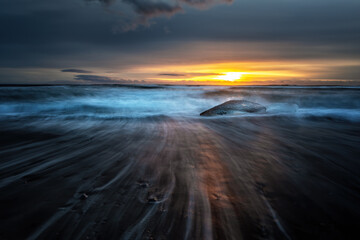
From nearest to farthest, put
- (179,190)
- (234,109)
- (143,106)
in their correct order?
(179,190) < (234,109) < (143,106)

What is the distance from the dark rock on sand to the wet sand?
3423mm

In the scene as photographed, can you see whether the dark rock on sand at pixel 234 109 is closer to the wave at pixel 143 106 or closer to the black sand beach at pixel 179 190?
the wave at pixel 143 106

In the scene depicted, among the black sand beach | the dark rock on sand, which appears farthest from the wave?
the black sand beach

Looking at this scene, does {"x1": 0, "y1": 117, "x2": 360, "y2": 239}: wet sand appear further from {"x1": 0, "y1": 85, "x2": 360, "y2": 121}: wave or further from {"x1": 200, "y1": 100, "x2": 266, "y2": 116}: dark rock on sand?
{"x1": 0, "y1": 85, "x2": 360, "y2": 121}: wave

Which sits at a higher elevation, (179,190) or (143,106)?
(179,190)

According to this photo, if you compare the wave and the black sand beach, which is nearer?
the black sand beach

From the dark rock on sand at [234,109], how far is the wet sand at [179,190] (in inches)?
135

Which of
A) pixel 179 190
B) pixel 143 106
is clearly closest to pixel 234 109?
pixel 143 106

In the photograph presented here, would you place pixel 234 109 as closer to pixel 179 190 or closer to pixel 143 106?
pixel 143 106

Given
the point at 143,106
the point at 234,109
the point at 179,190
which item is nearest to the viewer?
the point at 179,190

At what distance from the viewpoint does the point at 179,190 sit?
5.47 feet

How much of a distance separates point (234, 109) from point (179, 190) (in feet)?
18.6

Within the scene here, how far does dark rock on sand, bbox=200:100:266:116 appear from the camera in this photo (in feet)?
21.5

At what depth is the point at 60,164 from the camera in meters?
2.25
